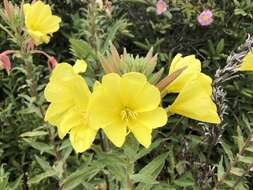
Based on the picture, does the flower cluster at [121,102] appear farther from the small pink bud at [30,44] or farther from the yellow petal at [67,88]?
the small pink bud at [30,44]

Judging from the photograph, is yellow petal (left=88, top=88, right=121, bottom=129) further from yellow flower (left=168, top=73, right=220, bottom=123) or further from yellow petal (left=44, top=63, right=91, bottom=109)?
yellow flower (left=168, top=73, right=220, bottom=123)

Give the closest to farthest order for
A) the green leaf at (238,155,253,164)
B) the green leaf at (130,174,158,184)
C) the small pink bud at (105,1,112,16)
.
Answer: the green leaf at (130,174,158,184), the green leaf at (238,155,253,164), the small pink bud at (105,1,112,16)

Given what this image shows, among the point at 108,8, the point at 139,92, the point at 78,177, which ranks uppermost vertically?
the point at 139,92

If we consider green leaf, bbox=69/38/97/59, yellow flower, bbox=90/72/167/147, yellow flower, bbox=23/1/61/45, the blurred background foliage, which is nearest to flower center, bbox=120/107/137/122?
yellow flower, bbox=90/72/167/147

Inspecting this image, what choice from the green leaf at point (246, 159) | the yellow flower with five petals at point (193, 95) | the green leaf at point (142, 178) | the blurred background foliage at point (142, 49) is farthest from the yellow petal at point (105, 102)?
the blurred background foliage at point (142, 49)

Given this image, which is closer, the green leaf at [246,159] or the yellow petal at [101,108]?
the yellow petal at [101,108]

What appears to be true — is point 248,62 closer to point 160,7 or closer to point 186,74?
point 186,74

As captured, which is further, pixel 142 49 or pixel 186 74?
pixel 142 49

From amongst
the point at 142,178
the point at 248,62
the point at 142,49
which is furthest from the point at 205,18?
the point at 142,178
